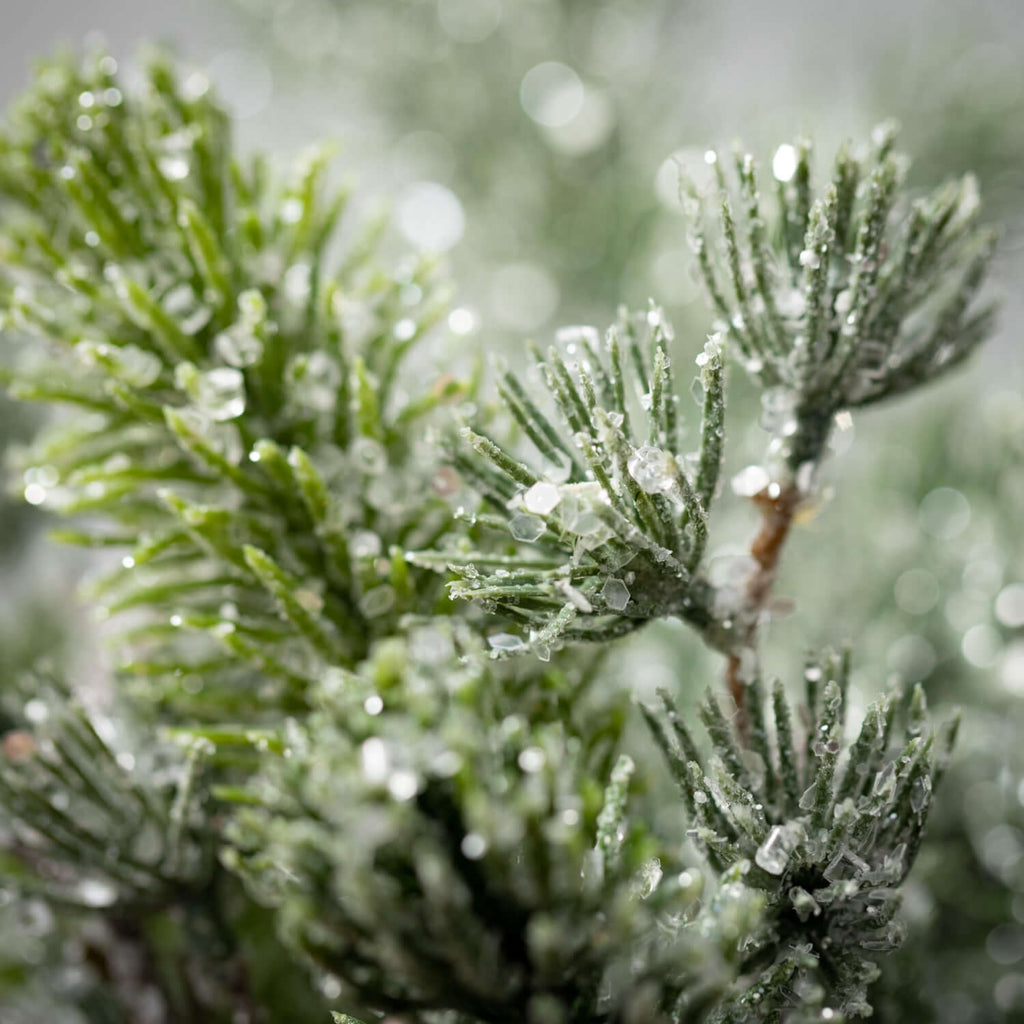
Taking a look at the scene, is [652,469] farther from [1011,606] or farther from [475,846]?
[1011,606]

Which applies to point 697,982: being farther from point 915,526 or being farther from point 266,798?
point 915,526

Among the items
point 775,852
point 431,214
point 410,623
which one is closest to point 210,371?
point 410,623

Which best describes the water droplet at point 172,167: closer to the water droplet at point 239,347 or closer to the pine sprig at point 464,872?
the water droplet at point 239,347

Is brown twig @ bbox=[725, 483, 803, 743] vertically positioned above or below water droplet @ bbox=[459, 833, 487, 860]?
above

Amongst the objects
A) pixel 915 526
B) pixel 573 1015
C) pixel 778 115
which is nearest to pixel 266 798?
pixel 573 1015

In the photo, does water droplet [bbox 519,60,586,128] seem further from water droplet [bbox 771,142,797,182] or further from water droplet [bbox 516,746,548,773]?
water droplet [bbox 516,746,548,773]

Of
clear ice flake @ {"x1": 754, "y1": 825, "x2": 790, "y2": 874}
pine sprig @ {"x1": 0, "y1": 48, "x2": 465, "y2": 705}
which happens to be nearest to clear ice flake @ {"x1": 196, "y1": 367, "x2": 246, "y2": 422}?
pine sprig @ {"x1": 0, "y1": 48, "x2": 465, "y2": 705}
